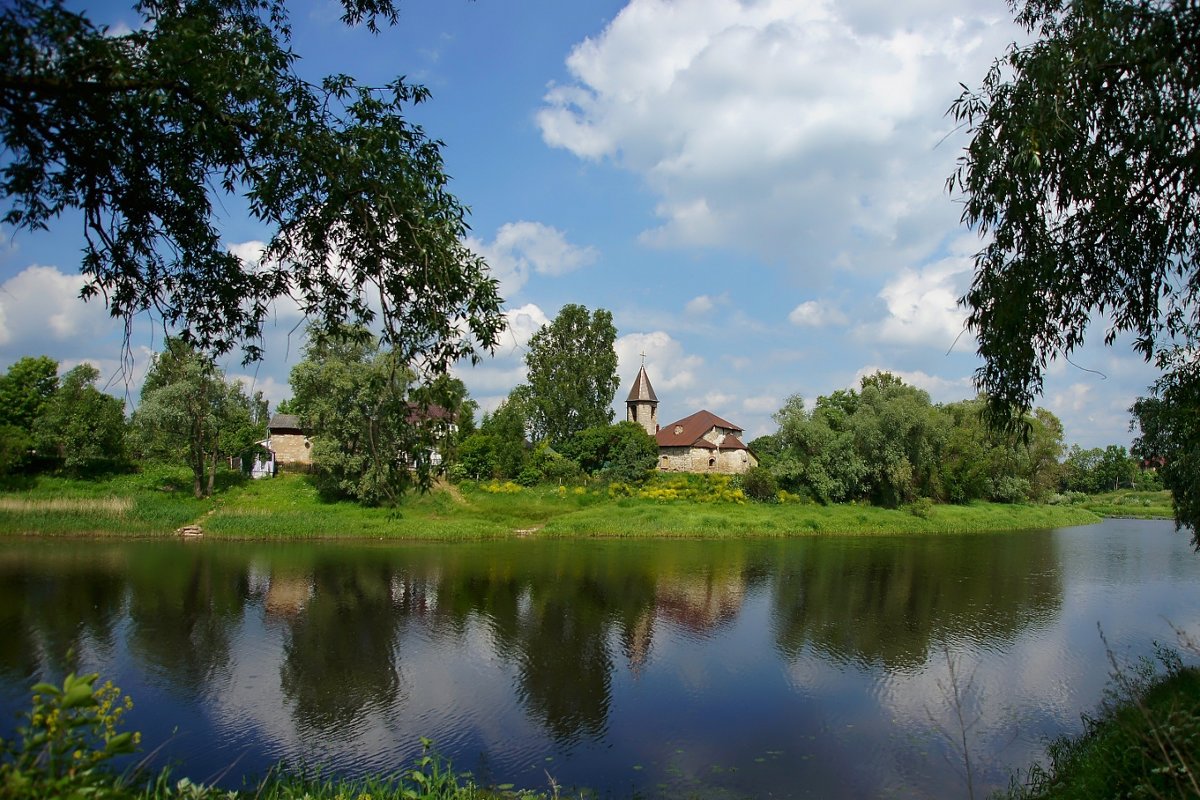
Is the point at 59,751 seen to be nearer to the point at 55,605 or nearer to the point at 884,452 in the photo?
the point at 55,605

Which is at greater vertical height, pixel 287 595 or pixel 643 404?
pixel 643 404

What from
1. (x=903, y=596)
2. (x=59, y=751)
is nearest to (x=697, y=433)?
(x=903, y=596)

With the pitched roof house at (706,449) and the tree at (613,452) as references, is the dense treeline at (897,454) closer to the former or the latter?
the pitched roof house at (706,449)

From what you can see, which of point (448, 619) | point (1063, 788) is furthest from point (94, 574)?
point (1063, 788)

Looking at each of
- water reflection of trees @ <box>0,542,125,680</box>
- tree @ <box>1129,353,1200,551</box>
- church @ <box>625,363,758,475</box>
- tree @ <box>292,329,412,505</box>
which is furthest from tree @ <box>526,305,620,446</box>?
tree @ <box>1129,353,1200,551</box>

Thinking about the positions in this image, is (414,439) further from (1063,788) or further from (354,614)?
(354,614)

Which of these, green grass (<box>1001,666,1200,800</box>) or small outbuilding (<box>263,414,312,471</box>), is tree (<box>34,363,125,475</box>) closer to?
small outbuilding (<box>263,414,312,471</box>)

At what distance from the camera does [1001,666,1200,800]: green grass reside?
573 centimetres

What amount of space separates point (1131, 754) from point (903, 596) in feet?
54.9

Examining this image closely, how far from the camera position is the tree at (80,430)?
41062 millimetres

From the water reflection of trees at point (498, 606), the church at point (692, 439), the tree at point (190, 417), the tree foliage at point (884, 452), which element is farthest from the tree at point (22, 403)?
the tree foliage at point (884, 452)

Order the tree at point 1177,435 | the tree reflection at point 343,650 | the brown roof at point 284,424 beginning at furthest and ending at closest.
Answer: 1. the brown roof at point 284,424
2. the tree reflection at point 343,650
3. the tree at point 1177,435

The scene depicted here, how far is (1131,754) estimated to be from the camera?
23.1 ft

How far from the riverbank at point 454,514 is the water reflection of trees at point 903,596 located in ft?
21.6
